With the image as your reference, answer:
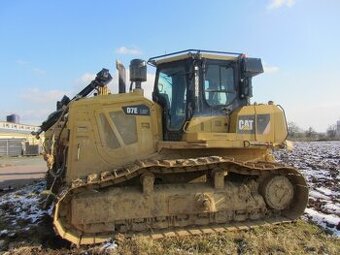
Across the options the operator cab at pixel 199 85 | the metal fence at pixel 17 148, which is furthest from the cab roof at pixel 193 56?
the metal fence at pixel 17 148

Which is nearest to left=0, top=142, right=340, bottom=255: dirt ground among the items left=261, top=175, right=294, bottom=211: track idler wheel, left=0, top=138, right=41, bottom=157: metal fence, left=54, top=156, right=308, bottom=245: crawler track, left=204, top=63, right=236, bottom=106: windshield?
left=54, top=156, right=308, bottom=245: crawler track

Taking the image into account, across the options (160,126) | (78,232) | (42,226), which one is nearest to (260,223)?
(160,126)

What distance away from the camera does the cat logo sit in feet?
27.6

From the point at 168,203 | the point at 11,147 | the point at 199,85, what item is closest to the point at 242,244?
the point at 168,203

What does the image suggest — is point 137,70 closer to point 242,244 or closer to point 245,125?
point 245,125

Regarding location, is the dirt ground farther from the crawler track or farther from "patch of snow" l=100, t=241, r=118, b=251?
the crawler track

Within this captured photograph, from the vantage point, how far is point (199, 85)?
27.4 feet

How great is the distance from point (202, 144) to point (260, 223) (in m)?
1.86

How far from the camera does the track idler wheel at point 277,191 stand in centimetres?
830

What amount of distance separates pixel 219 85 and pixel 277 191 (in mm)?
2377

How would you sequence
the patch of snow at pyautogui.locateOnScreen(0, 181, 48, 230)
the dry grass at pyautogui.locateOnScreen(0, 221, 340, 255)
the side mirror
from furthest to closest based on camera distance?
the patch of snow at pyautogui.locateOnScreen(0, 181, 48, 230), the side mirror, the dry grass at pyautogui.locateOnScreen(0, 221, 340, 255)

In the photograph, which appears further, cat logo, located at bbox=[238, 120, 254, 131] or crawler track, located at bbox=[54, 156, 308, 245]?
cat logo, located at bbox=[238, 120, 254, 131]

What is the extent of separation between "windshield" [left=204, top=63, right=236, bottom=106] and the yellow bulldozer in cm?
2

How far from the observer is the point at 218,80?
28.3 ft
